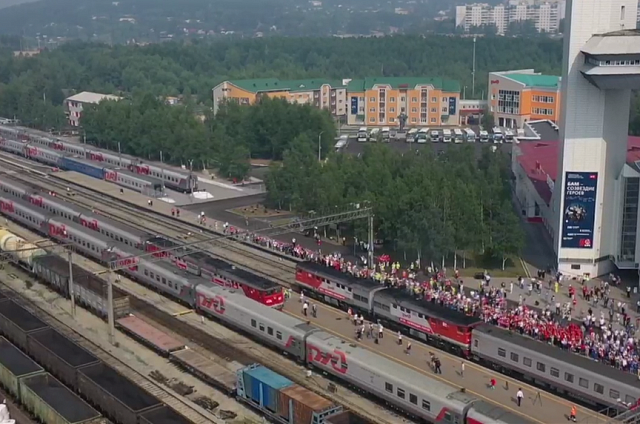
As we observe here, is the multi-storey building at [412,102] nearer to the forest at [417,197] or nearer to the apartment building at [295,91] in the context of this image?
the apartment building at [295,91]

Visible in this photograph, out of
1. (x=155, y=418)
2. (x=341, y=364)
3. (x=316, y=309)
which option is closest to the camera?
(x=155, y=418)

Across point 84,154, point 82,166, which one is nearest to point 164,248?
point 82,166

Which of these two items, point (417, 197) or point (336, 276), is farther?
point (417, 197)

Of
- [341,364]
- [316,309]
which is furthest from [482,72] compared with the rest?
[341,364]

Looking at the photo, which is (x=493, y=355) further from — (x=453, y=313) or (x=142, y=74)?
(x=142, y=74)

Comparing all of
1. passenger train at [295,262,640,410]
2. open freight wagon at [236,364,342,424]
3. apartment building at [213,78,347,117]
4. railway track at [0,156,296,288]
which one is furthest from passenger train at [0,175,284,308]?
apartment building at [213,78,347,117]

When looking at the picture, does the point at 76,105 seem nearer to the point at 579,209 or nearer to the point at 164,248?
the point at 164,248
